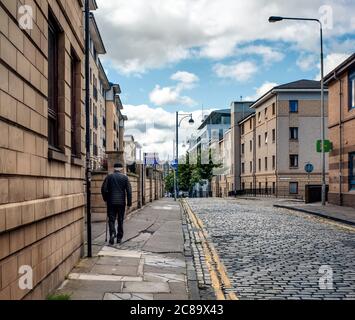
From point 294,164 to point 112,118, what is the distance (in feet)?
85.4

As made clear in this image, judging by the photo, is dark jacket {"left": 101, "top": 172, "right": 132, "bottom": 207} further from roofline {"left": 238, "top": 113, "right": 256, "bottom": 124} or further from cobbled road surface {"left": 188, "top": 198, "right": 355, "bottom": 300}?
roofline {"left": 238, "top": 113, "right": 256, "bottom": 124}

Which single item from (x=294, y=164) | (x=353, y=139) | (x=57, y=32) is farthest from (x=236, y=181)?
(x=57, y=32)

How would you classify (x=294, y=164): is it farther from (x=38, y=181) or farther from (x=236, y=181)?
(x=38, y=181)

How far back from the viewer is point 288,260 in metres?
9.19

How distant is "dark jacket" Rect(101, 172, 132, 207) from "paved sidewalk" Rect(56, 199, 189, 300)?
102cm

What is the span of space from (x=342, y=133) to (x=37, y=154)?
23.5m

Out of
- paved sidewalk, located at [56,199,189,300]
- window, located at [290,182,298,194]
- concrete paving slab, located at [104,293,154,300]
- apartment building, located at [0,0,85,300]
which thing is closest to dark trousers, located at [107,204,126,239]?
paved sidewalk, located at [56,199,189,300]

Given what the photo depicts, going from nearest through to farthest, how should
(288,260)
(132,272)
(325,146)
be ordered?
(132,272) < (288,260) < (325,146)

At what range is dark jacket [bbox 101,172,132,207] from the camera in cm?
1090

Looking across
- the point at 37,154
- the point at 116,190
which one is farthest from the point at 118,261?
the point at 37,154

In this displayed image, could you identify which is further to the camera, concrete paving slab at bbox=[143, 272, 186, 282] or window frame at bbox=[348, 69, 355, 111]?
window frame at bbox=[348, 69, 355, 111]

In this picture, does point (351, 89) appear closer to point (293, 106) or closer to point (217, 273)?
point (217, 273)

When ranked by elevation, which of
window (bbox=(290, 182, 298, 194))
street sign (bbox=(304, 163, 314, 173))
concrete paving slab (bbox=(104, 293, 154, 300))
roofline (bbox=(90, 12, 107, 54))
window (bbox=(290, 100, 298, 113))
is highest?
roofline (bbox=(90, 12, 107, 54))

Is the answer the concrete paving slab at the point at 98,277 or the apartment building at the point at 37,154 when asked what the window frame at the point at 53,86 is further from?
the concrete paving slab at the point at 98,277
